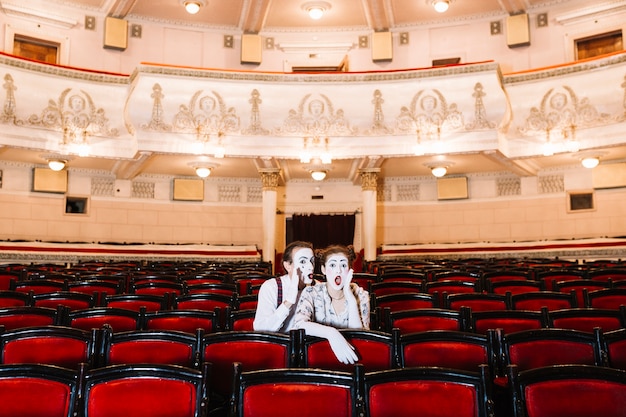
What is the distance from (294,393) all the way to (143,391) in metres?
0.65

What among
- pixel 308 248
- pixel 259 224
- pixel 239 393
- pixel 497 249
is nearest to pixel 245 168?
pixel 259 224

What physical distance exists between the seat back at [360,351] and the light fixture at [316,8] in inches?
514

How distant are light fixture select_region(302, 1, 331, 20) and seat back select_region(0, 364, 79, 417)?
1375 centimetres

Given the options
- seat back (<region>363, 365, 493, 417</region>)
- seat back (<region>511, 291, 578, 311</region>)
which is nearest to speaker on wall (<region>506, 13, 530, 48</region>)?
seat back (<region>511, 291, 578, 311</region>)

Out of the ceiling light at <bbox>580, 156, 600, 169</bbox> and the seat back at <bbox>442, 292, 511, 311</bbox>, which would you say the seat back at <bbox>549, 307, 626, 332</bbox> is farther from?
the ceiling light at <bbox>580, 156, 600, 169</bbox>

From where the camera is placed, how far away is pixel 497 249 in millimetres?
13961

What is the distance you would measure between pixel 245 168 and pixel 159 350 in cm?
1152

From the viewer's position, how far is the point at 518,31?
15.0 m

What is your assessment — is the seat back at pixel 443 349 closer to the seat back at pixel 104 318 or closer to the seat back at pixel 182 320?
the seat back at pixel 182 320

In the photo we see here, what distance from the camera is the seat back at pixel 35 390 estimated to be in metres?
2.34

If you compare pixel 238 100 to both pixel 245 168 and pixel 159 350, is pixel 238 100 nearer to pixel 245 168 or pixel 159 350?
pixel 245 168


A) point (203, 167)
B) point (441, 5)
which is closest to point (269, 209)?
point (203, 167)

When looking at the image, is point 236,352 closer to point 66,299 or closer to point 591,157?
point 66,299

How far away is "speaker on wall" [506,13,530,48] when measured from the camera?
1490 centimetres
